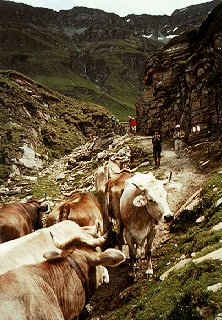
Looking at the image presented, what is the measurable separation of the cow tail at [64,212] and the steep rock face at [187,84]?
779 inches

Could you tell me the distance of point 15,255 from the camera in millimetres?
7617

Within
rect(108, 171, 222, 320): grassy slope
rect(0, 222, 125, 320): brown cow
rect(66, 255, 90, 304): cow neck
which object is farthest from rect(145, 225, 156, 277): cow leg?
rect(66, 255, 90, 304): cow neck

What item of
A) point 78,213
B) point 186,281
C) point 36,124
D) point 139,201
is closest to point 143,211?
point 139,201

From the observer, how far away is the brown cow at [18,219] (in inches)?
447

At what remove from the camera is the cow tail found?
36.0 feet

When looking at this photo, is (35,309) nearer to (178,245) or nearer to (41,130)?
(178,245)

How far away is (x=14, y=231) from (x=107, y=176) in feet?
21.6

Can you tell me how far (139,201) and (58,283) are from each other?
165 inches

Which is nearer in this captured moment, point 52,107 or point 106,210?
point 106,210

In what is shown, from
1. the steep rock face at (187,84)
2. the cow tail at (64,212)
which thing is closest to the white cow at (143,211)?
the cow tail at (64,212)

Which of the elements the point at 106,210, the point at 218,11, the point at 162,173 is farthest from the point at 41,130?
the point at 106,210

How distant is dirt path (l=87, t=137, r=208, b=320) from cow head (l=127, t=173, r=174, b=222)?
1.19 metres

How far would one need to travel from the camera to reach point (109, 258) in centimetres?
582

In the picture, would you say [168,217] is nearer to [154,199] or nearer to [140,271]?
[154,199]
